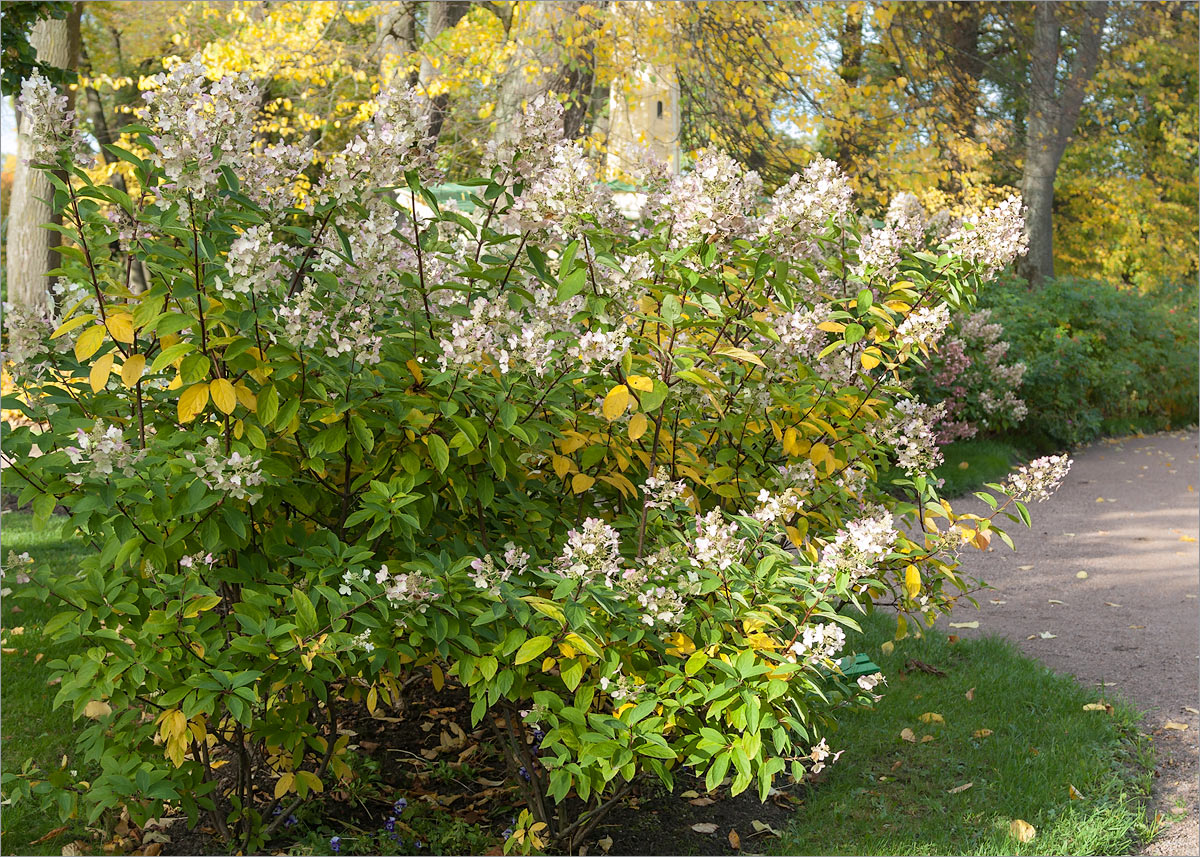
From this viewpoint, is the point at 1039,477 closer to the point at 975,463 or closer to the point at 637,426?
the point at 637,426

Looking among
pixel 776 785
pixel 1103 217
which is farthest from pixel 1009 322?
pixel 1103 217

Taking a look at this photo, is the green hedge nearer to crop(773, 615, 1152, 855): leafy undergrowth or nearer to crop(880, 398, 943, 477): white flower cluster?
crop(773, 615, 1152, 855): leafy undergrowth

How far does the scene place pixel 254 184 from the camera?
253cm

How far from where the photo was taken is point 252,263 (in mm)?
2246

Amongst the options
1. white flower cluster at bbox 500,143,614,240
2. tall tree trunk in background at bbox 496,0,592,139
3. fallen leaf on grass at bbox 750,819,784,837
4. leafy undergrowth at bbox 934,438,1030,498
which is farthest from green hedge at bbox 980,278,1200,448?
white flower cluster at bbox 500,143,614,240

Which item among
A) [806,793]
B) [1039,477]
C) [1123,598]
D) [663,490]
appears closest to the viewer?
[663,490]

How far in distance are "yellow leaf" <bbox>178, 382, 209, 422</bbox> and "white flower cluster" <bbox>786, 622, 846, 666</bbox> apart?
1455 millimetres

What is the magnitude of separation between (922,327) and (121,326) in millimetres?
2048

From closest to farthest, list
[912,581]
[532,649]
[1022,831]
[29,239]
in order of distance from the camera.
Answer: [532,649], [912,581], [1022,831], [29,239]

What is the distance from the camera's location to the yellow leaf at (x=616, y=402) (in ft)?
7.72

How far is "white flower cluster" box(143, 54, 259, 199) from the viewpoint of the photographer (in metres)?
2.21

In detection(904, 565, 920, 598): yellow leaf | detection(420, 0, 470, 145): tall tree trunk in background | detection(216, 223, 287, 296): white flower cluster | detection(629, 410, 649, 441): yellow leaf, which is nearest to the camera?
detection(216, 223, 287, 296): white flower cluster

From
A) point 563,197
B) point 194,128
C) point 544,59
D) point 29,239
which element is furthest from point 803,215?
point 29,239

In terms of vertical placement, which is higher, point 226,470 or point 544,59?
point 544,59
